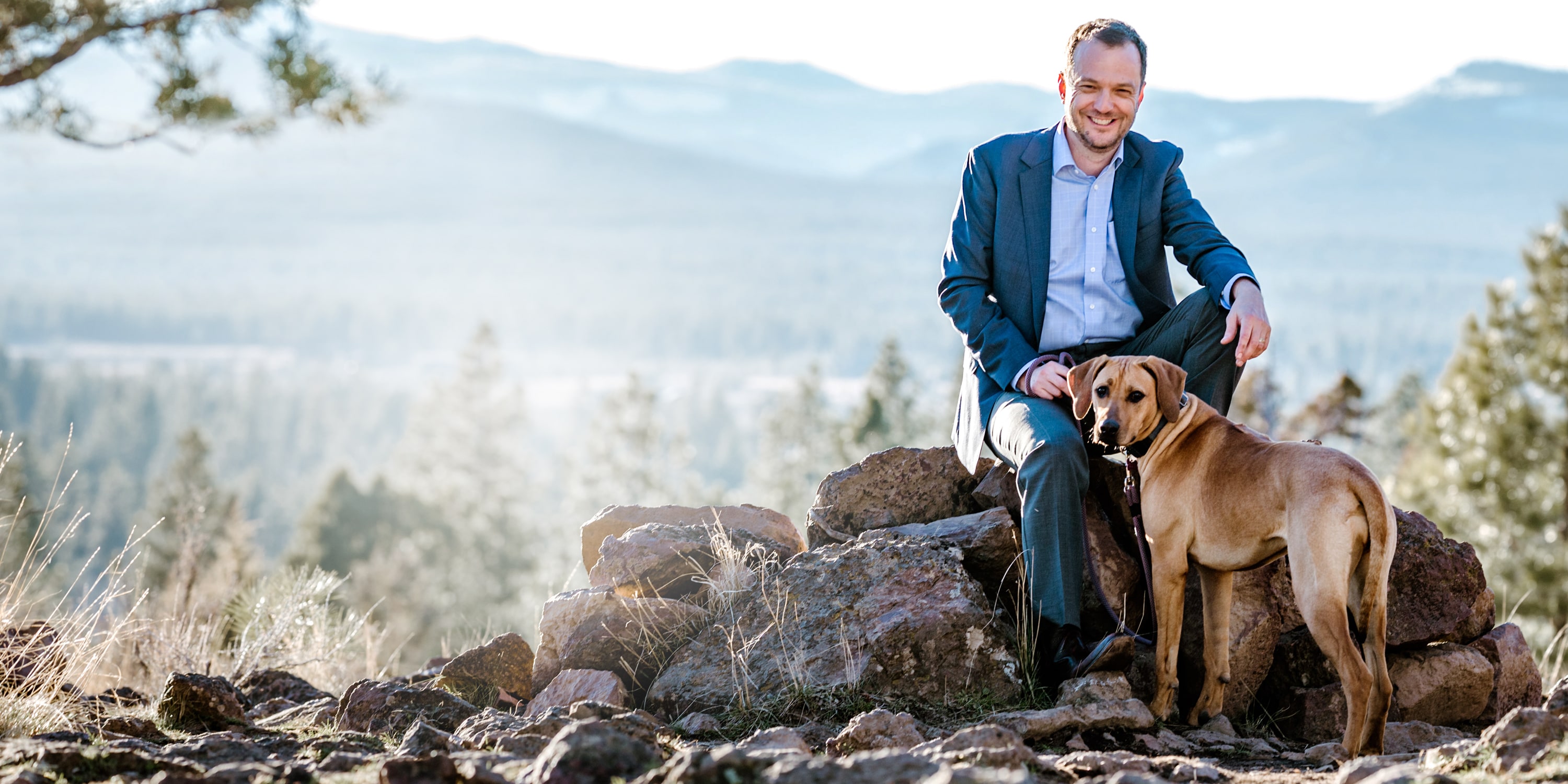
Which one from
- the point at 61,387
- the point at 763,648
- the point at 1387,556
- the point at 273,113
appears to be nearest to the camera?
the point at 1387,556

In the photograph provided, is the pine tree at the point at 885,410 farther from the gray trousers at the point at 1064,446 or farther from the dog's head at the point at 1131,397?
the dog's head at the point at 1131,397

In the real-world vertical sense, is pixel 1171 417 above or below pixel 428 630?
above

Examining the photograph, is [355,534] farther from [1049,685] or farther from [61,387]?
[61,387]

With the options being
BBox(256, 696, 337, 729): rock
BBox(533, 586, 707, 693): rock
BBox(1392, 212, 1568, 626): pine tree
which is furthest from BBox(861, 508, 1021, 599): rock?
BBox(1392, 212, 1568, 626): pine tree

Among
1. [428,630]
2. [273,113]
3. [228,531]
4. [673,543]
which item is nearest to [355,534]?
[428,630]

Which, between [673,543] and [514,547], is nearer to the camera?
[673,543]

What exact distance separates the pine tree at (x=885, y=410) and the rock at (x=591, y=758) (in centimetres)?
4731

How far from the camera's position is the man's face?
19.7ft

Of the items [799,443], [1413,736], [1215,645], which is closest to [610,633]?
[1215,645]

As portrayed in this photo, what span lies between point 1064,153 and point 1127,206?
41 centimetres

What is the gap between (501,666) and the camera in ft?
21.1

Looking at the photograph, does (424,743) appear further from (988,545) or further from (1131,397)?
(1131,397)

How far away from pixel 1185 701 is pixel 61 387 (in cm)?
20632

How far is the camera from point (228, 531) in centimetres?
2788
